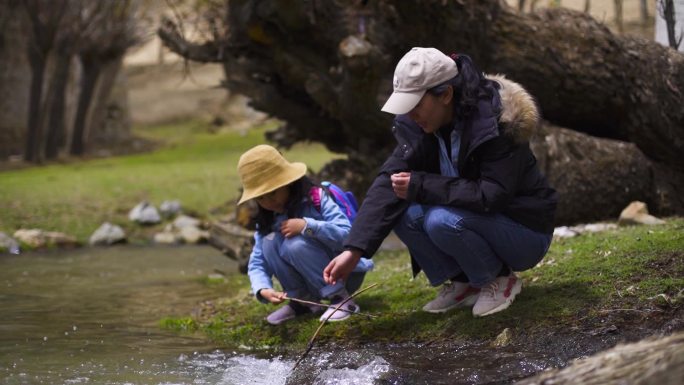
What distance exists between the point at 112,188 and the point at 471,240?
10.8 meters

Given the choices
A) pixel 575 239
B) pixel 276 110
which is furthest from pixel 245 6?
pixel 575 239

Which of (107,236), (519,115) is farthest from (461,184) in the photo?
(107,236)

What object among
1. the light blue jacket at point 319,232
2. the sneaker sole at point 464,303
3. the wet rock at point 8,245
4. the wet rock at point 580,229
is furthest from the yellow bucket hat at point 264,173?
the wet rock at point 8,245

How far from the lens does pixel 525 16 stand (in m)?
10.0

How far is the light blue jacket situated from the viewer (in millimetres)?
5898

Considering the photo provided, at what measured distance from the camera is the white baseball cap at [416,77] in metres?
5.13

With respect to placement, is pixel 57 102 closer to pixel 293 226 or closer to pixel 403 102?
pixel 293 226

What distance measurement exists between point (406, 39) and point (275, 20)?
51.6 inches

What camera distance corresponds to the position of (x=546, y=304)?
218 inches

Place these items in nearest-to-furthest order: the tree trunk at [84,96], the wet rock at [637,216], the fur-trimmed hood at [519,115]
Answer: the fur-trimmed hood at [519,115] → the wet rock at [637,216] → the tree trunk at [84,96]

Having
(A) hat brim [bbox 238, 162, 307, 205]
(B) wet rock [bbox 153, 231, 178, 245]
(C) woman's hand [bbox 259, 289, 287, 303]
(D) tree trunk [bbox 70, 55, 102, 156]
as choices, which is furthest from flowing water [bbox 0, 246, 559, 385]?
(D) tree trunk [bbox 70, 55, 102, 156]

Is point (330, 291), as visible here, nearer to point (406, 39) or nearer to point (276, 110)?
point (406, 39)

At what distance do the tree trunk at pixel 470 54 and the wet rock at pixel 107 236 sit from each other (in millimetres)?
3021

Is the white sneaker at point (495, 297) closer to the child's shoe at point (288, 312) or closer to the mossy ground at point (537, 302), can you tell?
the mossy ground at point (537, 302)
